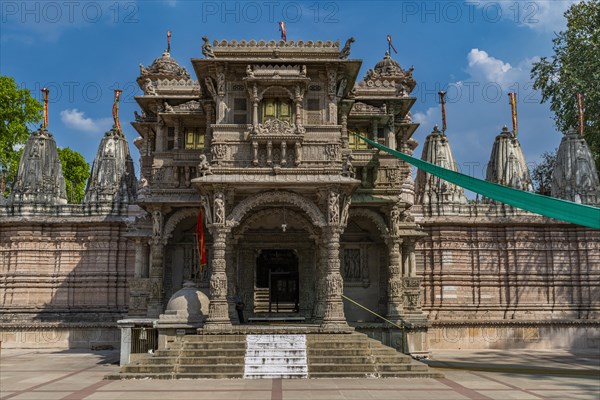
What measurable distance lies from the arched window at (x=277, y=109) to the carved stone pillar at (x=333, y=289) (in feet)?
14.4

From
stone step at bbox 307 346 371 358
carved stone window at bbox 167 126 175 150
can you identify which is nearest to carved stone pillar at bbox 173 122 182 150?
carved stone window at bbox 167 126 175 150

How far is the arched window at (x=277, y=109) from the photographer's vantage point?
21.2 metres

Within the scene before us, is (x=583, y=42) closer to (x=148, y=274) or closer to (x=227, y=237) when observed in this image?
(x=227, y=237)

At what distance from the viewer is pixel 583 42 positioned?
27.5 metres

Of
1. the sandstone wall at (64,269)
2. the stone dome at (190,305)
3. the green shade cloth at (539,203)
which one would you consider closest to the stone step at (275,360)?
the stone dome at (190,305)

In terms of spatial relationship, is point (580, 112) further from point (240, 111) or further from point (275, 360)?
point (275, 360)

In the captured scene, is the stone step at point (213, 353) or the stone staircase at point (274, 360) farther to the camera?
the stone step at point (213, 353)

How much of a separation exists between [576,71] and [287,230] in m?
14.8

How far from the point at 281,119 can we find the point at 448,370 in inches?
390

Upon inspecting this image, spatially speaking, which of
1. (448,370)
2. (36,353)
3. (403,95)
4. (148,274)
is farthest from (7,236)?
(448,370)

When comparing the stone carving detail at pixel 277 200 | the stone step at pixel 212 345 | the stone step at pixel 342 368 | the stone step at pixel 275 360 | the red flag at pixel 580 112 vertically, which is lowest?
the stone step at pixel 342 368

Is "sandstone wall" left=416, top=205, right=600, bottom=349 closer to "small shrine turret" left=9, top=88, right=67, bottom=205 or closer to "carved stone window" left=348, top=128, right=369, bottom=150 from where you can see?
"carved stone window" left=348, top=128, right=369, bottom=150

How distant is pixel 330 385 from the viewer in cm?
1564

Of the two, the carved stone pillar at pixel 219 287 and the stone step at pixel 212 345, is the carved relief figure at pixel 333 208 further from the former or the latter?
the stone step at pixel 212 345
